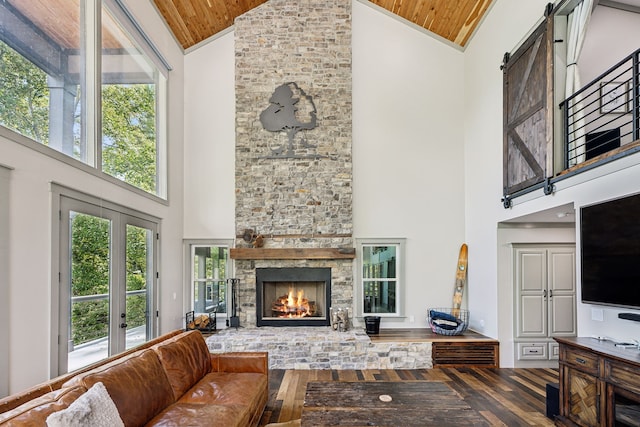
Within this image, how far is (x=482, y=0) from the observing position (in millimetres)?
6246

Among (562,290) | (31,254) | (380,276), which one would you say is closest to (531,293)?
(562,290)

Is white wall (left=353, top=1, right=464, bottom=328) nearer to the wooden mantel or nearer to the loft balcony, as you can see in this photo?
the wooden mantel

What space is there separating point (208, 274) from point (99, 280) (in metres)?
2.85

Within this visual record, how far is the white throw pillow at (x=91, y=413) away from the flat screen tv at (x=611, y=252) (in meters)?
→ 3.94

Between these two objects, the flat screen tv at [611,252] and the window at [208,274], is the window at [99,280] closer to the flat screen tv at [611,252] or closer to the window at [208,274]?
the window at [208,274]

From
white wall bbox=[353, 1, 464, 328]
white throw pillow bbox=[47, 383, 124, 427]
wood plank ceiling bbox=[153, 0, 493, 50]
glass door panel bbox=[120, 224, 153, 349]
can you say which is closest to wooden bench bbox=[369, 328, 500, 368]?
white wall bbox=[353, 1, 464, 328]

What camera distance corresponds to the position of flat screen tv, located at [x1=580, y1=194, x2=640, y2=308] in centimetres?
331

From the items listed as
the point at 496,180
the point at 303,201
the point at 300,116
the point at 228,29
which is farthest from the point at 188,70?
the point at 496,180

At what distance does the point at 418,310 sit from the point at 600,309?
3.46 metres

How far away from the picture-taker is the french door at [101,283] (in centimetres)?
378

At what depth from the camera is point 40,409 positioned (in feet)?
6.89

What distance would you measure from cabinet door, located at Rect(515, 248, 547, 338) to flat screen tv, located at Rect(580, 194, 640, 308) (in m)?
2.05

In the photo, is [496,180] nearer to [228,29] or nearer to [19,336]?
[228,29]

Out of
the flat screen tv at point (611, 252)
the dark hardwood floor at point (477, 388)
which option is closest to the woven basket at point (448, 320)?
the dark hardwood floor at point (477, 388)
